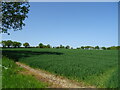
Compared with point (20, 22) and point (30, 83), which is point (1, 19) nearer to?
point (20, 22)

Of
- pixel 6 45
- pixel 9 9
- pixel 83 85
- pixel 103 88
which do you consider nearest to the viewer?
pixel 103 88

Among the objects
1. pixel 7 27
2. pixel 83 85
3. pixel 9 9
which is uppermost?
pixel 9 9

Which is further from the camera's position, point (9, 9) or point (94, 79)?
point (9, 9)

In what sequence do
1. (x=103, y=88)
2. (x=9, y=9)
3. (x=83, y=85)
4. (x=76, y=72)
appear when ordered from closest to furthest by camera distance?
(x=103, y=88), (x=83, y=85), (x=76, y=72), (x=9, y=9)

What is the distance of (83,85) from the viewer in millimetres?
13719

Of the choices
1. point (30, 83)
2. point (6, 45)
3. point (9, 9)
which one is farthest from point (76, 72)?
point (6, 45)

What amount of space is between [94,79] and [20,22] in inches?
1081

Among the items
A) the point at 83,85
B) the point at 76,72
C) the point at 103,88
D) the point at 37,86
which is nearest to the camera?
the point at 37,86

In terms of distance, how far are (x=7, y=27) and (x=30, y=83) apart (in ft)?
97.3

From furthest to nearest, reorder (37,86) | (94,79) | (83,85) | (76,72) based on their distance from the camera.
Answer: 1. (76,72)
2. (94,79)
3. (83,85)
4. (37,86)

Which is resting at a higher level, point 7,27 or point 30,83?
point 7,27

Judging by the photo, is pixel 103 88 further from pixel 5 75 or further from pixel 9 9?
pixel 9 9

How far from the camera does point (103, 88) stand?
41.2ft

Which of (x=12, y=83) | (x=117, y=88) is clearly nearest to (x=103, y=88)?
(x=117, y=88)
